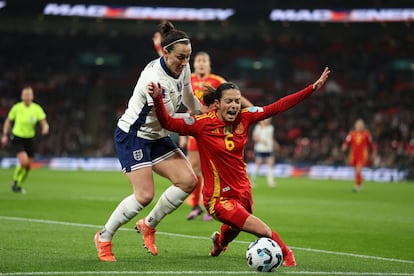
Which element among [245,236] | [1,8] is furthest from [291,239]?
[1,8]

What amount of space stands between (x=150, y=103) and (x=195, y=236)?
3374 millimetres

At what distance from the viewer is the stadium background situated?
40531mm

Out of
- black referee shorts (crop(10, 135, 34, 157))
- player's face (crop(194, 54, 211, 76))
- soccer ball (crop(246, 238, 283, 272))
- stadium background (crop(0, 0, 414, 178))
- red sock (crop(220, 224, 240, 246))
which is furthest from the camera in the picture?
stadium background (crop(0, 0, 414, 178))

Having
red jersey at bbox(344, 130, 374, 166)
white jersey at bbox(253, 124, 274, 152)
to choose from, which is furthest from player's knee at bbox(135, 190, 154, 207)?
white jersey at bbox(253, 124, 274, 152)

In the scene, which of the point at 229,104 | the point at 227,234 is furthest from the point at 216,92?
the point at 227,234

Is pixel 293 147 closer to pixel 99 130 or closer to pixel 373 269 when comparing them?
pixel 99 130

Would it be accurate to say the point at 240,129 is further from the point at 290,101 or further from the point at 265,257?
the point at 265,257

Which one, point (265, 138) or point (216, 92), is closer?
point (216, 92)

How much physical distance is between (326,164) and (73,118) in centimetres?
1505

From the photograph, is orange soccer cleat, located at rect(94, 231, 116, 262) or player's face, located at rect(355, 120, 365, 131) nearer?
orange soccer cleat, located at rect(94, 231, 116, 262)

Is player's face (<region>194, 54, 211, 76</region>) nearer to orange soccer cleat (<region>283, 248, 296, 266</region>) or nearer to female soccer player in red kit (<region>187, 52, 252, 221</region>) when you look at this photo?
female soccer player in red kit (<region>187, 52, 252, 221</region>)

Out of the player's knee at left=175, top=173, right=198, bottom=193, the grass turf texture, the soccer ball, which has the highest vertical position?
the player's knee at left=175, top=173, right=198, bottom=193

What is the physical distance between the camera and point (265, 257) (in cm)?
801

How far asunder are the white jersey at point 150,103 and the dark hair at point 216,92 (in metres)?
0.35
